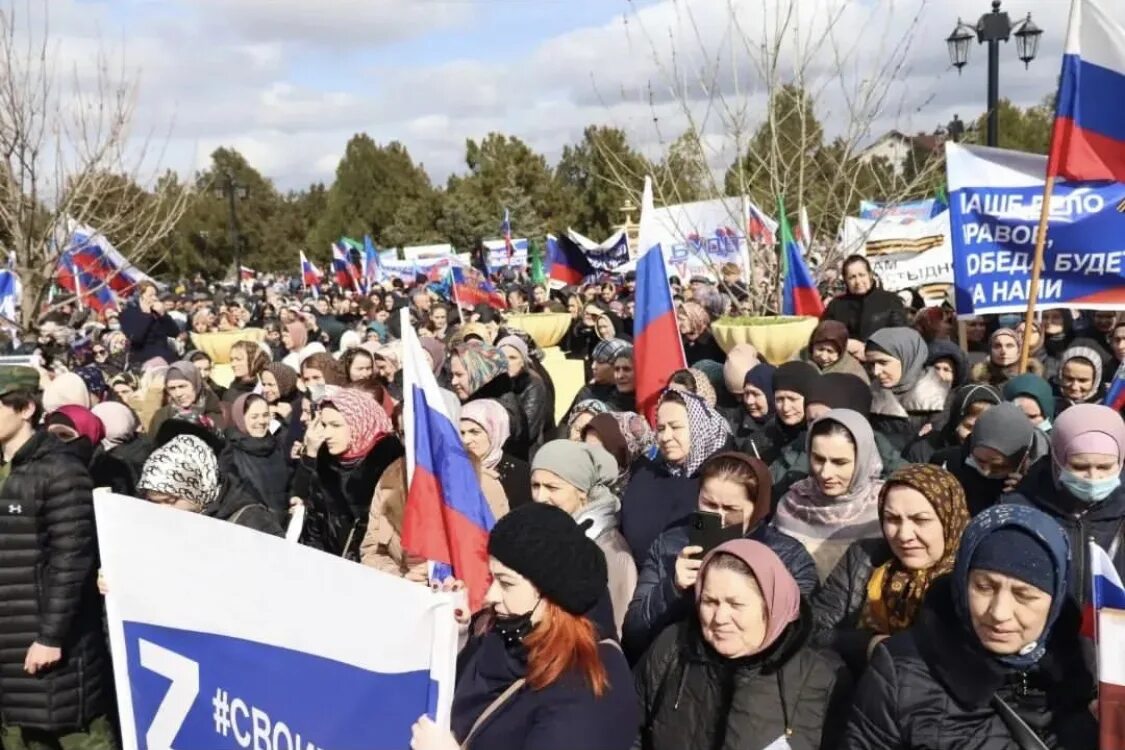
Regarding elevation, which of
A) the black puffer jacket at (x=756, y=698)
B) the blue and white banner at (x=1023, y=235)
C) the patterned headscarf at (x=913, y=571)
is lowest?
the black puffer jacket at (x=756, y=698)

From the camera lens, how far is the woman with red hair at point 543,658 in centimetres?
219

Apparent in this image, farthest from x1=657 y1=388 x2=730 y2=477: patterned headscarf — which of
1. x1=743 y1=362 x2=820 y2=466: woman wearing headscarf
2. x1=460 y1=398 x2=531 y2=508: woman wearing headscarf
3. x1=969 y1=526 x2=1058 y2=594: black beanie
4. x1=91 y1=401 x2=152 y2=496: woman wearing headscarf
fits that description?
x1=91 y1=401 x2=152 y2=496: woman wearing headscarf

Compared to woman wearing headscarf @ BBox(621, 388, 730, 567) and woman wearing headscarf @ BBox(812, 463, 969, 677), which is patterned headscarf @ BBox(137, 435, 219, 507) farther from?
woman wearing headscarf @ BBox(812, 463, 969, 677)

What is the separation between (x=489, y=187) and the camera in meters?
47.0

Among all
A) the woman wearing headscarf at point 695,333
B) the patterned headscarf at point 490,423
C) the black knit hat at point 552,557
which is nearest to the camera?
the black knit hat at point 552,557

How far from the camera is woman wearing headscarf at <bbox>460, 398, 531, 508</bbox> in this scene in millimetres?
4645

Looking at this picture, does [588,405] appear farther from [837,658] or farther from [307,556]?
[307,556]

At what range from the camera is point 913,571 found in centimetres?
289

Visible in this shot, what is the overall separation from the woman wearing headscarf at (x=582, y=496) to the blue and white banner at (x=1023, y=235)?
283 centimetres

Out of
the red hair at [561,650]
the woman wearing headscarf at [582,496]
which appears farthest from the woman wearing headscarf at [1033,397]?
the red hair at [561,650]

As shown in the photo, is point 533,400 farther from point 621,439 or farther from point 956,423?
point 956,423

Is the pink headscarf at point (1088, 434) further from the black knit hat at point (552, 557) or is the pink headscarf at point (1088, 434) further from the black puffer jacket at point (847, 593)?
the black knit hat at point (552, 557)

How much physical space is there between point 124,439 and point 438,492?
2878 millimetres

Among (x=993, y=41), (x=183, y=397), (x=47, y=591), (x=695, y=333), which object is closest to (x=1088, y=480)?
(x=47, y=591)
